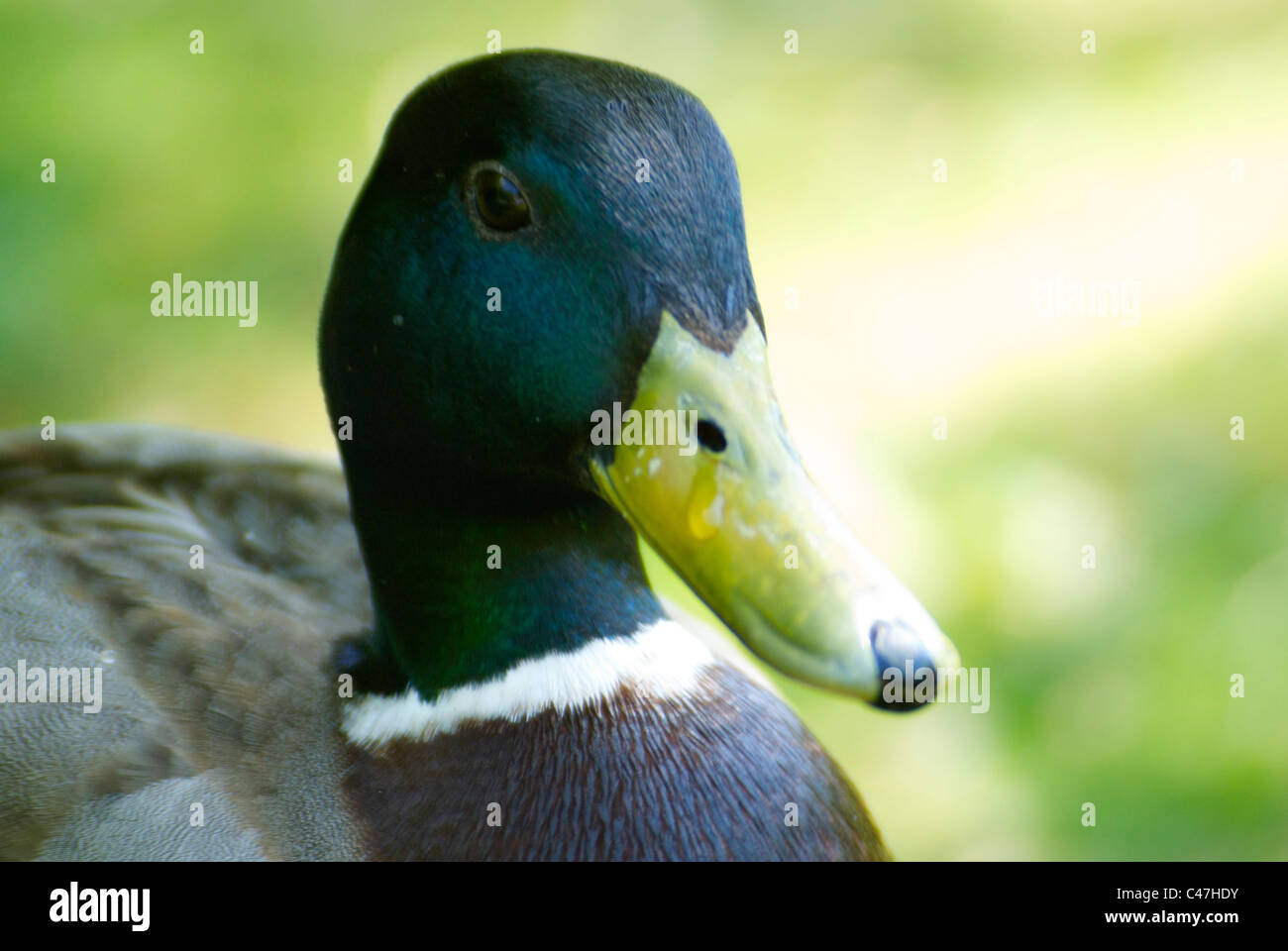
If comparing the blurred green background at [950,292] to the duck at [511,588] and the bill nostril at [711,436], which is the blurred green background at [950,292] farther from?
the bill nostril at [711,436]

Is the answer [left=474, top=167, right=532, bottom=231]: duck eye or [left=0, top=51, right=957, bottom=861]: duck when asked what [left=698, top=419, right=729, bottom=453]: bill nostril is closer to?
[left=0, top=51, right=957, bottom=861]: duck

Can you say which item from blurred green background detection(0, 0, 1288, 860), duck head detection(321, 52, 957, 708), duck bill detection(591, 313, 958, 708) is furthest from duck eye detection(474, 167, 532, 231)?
blurred green background detection(0, 0, 1288, 860)

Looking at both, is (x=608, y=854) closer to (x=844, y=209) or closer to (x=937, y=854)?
(x=937, y=854)

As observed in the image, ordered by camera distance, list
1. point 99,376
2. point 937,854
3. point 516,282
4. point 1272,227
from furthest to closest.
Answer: point 1272,227
point 99,376
point 937,854
point 516,282

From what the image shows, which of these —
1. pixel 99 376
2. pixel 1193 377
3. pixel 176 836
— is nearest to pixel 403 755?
pixel 176 836

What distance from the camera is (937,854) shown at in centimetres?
247

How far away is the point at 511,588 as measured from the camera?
5.14ft

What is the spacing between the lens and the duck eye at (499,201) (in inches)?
55.4

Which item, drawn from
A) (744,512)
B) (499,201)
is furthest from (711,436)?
(499,201)

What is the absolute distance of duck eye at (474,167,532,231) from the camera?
4.62 ft

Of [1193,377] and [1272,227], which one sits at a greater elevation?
[1272,227]

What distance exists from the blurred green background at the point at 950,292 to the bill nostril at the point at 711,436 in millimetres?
1377

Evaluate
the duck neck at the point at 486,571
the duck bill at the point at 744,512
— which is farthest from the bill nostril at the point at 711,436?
the duck neck at the point at 486,571
